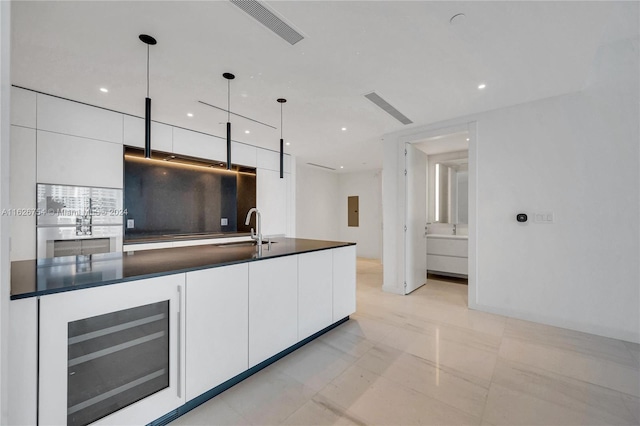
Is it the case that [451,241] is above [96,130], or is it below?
below

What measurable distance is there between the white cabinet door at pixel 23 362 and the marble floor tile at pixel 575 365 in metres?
3.20

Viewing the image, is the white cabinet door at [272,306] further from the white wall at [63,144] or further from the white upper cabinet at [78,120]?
the white upper cabinet at [78,120]

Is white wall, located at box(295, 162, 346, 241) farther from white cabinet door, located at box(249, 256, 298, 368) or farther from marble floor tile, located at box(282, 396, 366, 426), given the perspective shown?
marble floor tile, located at box(282, 396, 366, 426)

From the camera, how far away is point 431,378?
2082mm

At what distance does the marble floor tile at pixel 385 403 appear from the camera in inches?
65.3

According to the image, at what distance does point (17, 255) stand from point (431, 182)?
6.31m

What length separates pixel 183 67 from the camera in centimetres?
248

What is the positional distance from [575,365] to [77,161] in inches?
216

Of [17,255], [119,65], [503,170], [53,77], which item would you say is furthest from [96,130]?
A: [503,170]

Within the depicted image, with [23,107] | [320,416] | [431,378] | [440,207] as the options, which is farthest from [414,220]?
[23,107]

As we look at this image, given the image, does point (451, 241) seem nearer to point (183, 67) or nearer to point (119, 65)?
point (183, 67)

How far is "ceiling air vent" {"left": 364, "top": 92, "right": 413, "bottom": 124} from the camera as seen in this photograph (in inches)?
121

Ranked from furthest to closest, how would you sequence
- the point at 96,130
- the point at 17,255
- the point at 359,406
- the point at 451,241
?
the point at 451,241
the point at 96,130
the point at 17,255
the point at 359,406

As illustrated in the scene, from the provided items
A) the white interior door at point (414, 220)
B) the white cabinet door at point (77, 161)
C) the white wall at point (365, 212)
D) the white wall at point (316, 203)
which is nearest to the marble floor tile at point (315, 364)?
the white interior door at point (414, 220)
